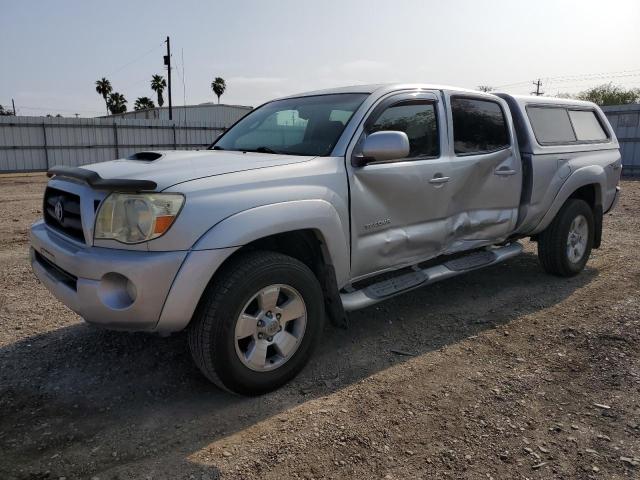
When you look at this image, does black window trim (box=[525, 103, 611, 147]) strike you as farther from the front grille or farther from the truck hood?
the front grille

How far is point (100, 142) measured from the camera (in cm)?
2205

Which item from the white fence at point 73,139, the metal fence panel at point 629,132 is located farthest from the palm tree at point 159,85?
the metal fence panel at point 629,132

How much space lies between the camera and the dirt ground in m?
2.44

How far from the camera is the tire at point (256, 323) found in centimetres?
274

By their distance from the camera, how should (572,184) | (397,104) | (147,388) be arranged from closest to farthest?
1. (147,388)
2. (397,104)
3. (572,184)

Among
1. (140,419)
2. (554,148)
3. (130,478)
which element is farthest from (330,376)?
(554,148)

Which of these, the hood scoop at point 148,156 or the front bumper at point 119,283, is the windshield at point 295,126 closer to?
the hood scoop at point 148,156

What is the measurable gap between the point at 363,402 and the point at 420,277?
1.24m

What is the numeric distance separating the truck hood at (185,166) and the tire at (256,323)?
0.52 m

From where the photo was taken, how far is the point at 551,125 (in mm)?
5172

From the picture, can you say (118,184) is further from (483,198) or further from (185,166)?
(483,198)

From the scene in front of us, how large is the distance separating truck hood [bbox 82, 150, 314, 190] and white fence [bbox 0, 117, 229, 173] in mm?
19970

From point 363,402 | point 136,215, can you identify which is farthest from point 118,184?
point 363,402

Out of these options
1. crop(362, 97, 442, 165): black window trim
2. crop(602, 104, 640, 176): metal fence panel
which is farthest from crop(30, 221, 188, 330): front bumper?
crop(602, 104, 640, 176): metal fence panel
